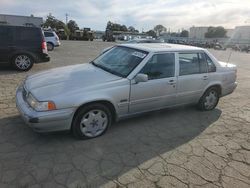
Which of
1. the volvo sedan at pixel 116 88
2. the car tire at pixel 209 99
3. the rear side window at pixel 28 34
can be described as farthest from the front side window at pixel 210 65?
the rear side window at pixel 28 34

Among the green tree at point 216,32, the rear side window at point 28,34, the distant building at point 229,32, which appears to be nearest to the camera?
the rear side window at point 28,34

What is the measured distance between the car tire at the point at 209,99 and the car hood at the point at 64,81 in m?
2.47

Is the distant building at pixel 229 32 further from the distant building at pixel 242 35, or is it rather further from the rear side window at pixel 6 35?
the rear side window at pixel 6 35

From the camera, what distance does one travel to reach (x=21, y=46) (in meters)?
9.16

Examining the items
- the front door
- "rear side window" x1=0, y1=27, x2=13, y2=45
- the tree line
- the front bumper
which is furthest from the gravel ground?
the tree line

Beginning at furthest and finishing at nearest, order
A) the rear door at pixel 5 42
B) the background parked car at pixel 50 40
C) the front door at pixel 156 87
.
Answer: the background parked car at pixel 50 40, the rear door at pixel 5 42, the front door at pixel 156 87

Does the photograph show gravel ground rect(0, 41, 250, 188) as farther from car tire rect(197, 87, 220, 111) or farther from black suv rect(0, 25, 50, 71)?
black suv rect(0, 25, 50, 71)

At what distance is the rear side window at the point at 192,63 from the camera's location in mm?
5082

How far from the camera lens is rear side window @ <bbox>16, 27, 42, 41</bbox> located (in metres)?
9.09

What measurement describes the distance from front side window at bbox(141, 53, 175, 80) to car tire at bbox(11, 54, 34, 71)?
637 centimetres

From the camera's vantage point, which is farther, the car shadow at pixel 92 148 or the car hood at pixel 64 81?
the car hood at pixel 64 81

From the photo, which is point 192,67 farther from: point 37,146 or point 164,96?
point 37,146

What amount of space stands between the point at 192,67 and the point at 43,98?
3199 mm

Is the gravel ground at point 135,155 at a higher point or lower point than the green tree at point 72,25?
lower
